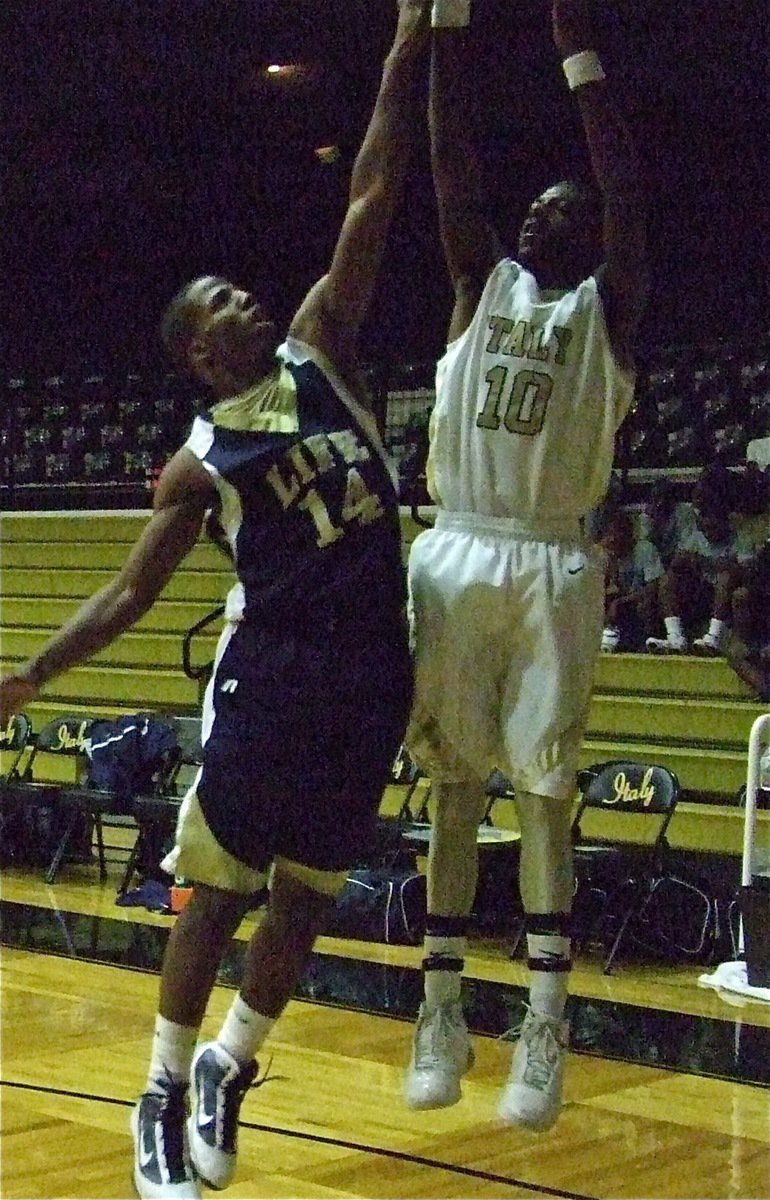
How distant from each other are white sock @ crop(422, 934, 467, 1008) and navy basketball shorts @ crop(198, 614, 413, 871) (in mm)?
345

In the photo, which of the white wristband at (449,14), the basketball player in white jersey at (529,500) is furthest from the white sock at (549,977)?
the white wristband at (449,14)

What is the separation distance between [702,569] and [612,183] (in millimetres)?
5368

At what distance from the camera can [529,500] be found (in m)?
3.22

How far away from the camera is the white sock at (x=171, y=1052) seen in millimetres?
3213

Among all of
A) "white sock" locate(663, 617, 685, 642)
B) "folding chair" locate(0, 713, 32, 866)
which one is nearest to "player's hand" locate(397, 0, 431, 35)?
"white sock" locate(663, 617, 685, 642)

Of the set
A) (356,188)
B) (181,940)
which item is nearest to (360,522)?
(356,188)

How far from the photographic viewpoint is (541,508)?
322 centimetres

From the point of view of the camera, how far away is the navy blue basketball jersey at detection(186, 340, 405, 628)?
10.2 feet

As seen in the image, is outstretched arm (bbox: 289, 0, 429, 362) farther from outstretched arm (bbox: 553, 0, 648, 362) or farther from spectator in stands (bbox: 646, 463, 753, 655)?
spectator in stands (bbox: 646, 463, 753, 655)

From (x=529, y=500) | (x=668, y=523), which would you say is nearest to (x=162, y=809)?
(x=668, y=523)

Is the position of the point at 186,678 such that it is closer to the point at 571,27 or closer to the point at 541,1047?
the point at 541,1047

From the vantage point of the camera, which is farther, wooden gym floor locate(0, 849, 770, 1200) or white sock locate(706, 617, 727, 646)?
white sock locate(706, 617, 727, 646)

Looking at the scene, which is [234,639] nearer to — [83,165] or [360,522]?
[360,522]

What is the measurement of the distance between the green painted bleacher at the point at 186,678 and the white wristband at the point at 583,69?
414cm
